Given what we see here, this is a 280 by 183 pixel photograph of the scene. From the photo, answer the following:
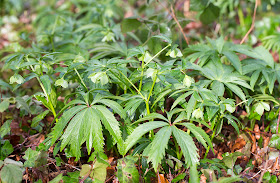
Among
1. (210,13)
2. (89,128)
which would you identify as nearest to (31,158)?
(89,128)

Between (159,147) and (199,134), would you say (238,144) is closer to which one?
(199,134)

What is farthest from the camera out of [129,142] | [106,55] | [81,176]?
[106,55]

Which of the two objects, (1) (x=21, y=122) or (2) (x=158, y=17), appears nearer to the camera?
(1) (x=21, y=122)

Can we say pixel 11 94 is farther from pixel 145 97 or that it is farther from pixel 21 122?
pixel 145 97

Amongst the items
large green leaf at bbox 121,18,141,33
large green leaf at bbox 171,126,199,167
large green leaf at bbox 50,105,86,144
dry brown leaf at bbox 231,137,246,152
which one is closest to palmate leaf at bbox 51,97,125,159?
large green leaf at bbox 50,105,86,144

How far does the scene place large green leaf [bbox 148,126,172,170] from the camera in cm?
112

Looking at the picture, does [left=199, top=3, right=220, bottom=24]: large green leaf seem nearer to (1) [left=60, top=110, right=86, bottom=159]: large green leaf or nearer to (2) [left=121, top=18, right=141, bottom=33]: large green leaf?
(2) [left=121, top=18, right=141, bottom=33]: large green leaf

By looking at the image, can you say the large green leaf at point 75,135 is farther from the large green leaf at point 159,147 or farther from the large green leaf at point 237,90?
the large green leaf at point 237,90

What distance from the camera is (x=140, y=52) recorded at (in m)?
1.36

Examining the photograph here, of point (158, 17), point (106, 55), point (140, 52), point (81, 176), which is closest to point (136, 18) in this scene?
point (158, 17)

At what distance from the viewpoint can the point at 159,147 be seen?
114cm

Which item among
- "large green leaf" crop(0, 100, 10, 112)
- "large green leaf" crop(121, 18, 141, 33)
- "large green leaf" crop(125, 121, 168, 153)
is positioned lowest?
"large green leaf" crop(125, 121, 168, 153)

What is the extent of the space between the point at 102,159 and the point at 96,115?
0.26 meters

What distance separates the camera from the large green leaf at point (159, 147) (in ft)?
3.69
